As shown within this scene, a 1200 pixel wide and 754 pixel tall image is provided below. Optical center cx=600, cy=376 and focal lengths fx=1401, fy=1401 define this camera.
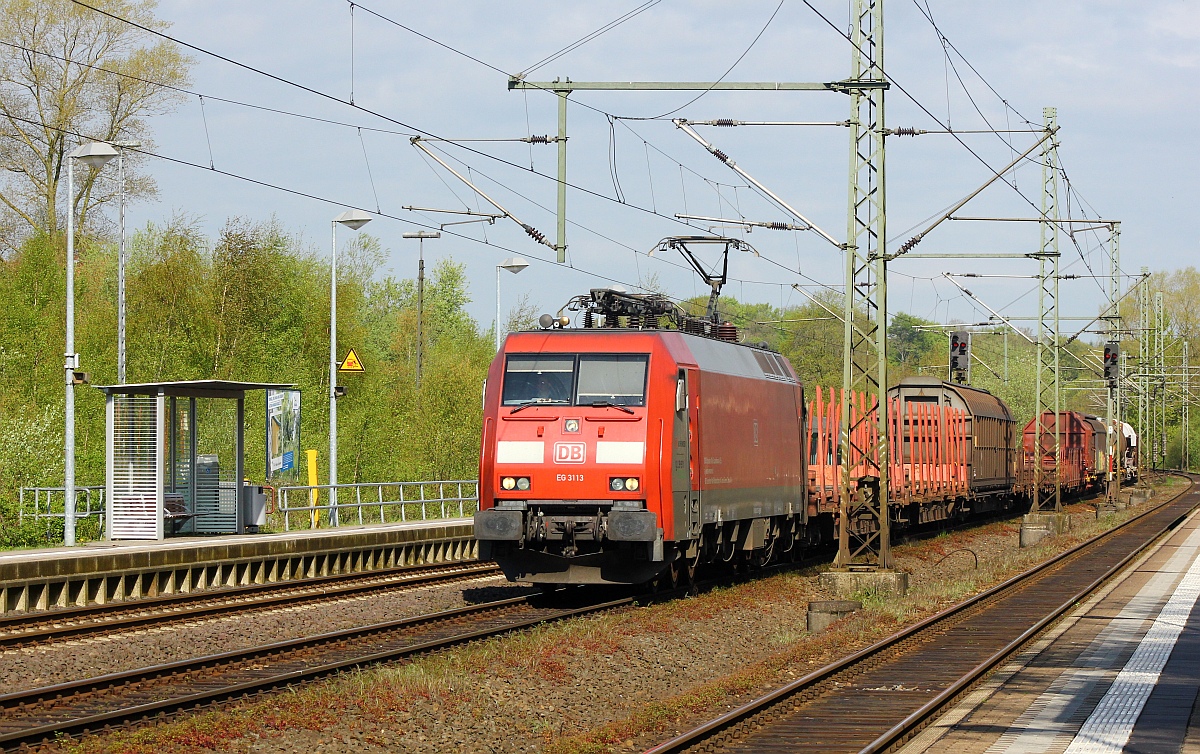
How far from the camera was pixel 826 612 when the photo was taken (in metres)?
18.9

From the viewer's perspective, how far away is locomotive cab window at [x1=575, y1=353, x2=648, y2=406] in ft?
61.4

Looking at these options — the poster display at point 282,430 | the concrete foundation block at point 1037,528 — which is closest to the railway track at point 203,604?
the poster display at point 282,430

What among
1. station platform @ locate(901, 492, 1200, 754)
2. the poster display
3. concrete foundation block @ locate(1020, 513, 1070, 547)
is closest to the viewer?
station platform @ locate(901, 492, 1200, 754)

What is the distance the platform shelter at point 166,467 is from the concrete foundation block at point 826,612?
10.8 meters

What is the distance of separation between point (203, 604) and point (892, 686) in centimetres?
1115

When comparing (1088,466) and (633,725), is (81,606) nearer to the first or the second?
(633,725)

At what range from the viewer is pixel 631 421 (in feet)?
60.7

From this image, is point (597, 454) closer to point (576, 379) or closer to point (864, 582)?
point (576, 379)

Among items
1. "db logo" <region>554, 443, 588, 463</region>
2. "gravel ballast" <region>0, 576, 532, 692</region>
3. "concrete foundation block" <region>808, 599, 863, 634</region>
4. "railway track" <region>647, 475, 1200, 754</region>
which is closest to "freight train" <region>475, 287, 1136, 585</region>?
"db logo" <region>554, 443, 588, 463</region>

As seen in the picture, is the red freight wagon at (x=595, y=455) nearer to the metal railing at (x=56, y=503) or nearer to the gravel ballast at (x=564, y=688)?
the gravel ballast at (x=564, y=688)

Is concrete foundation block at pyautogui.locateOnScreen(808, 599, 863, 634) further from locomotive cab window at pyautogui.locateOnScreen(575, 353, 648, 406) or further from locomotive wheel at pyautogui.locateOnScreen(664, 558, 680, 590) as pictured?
locomotive cab window at pyautogui.locateOnScreen(575, 353, 648, 406)

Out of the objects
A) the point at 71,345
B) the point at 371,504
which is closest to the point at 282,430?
the point at 371,504

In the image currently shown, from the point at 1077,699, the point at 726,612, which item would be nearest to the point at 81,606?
the point at 726,612

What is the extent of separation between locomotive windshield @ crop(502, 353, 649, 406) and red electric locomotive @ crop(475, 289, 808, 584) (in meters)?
0.01
